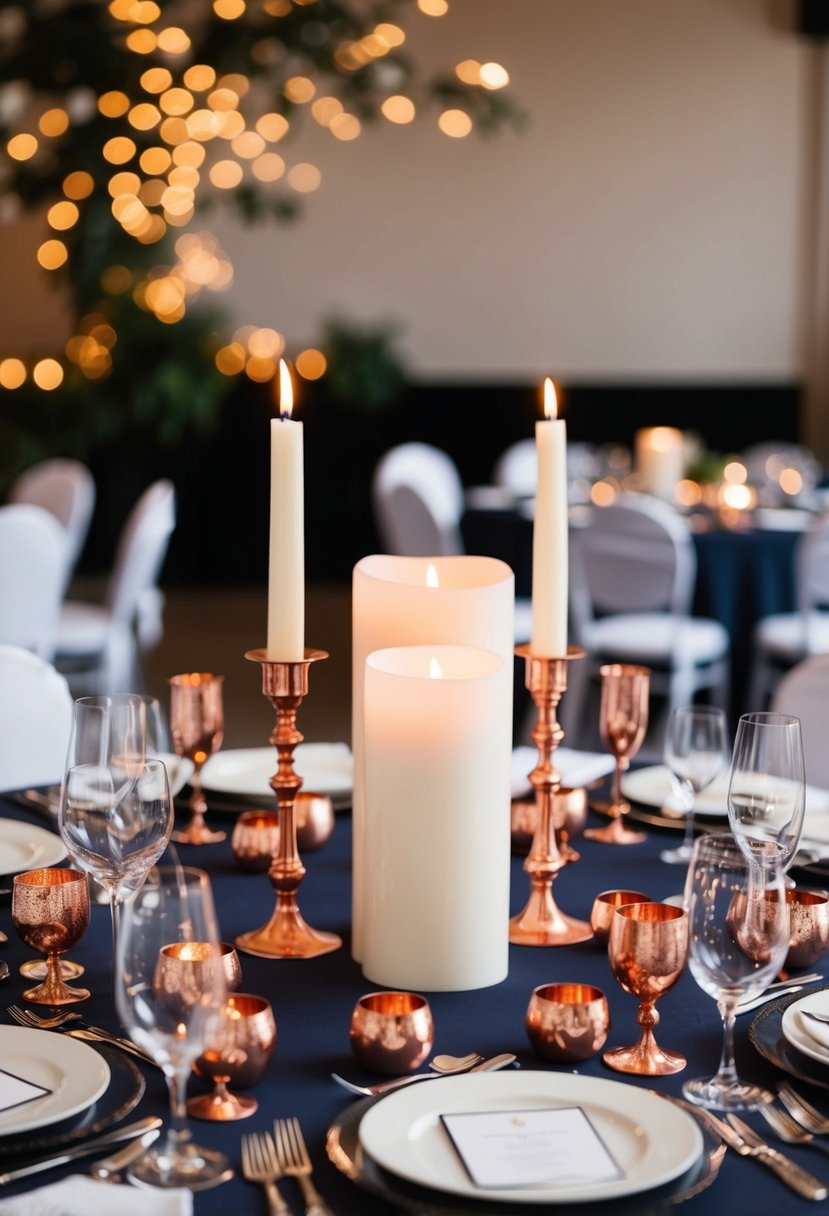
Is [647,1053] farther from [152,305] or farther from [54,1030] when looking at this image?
[152,305]

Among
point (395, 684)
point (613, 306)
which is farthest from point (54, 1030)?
point (613, 306)

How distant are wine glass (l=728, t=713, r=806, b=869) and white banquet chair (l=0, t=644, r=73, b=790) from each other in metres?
1.09

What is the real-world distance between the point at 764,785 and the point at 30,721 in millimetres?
1164

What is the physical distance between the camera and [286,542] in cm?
134

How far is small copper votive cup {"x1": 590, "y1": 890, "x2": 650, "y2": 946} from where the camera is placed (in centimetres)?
136

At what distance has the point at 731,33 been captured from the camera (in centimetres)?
923

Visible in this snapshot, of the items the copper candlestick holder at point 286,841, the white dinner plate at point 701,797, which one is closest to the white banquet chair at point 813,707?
the white dinner plate at point 701,797

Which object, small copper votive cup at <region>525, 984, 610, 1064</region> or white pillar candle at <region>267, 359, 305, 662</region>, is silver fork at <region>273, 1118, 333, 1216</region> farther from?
white pillar candle at <region>267, 359, 305, 662</region>

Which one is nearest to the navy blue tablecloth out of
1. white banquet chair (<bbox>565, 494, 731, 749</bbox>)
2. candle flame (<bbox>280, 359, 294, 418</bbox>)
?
candle flame (<bbox>280, 359, 294, 418</bbox>)

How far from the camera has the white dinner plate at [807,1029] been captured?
45.7 inches

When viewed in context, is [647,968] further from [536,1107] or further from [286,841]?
[286,841]

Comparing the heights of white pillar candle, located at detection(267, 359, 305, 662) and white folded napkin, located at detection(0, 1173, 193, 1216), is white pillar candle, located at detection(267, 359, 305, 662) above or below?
above

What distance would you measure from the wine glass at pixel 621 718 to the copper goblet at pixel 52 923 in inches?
28.3

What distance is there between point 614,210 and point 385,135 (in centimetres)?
147
